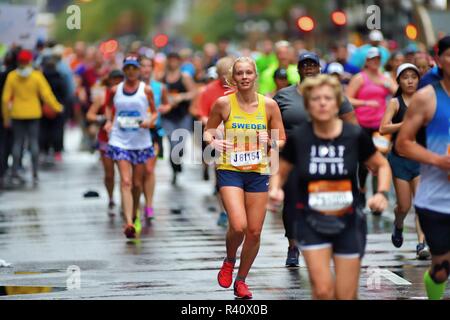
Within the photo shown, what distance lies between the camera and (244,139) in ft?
35.0

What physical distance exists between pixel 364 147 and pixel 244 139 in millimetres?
2460

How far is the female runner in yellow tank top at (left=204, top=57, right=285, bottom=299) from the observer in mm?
10539

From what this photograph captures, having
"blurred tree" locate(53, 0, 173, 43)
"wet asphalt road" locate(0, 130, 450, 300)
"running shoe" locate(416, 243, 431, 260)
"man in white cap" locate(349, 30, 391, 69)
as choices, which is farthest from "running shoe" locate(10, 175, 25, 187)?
"blurred tree" locate(53, 0, 173, 43)

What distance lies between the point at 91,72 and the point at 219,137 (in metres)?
17.4

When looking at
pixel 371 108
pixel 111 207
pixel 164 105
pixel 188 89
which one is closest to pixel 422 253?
pixel 371 108

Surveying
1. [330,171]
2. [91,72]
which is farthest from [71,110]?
[330,171]

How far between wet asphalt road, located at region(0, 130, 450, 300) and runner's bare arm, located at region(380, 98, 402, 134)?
1.26 meters

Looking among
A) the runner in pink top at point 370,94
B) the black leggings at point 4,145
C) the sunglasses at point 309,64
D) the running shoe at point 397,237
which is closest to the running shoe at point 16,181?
the black leggings at point 4,145

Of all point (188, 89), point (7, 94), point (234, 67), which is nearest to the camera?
point (234, 67)

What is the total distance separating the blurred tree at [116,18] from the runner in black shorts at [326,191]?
80.0 metres

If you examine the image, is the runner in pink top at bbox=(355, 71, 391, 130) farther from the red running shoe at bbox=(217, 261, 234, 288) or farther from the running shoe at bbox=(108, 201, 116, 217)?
the red running shoe at bbox=(217, 261, 234, 288)

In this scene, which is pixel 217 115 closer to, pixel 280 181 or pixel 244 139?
pixel 244 139

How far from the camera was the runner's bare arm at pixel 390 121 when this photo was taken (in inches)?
482

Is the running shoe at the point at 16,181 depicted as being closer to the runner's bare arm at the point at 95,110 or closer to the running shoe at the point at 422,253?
the runner's bare arm at the point at 95,110
